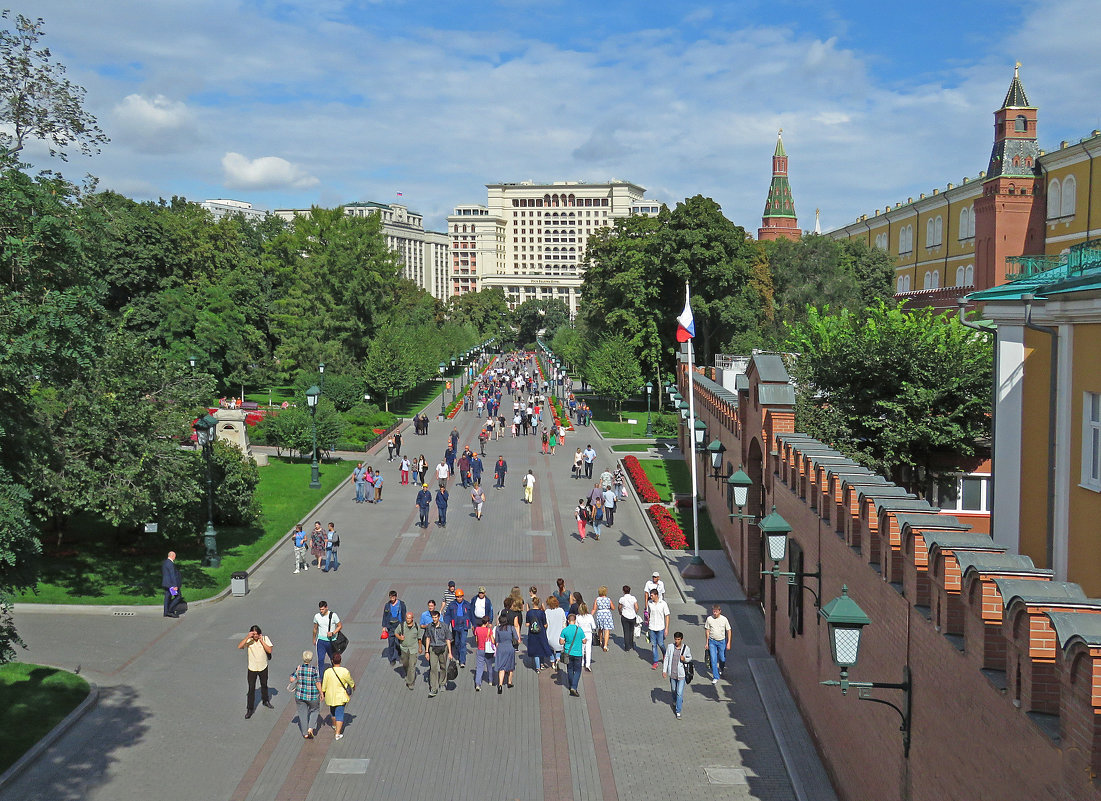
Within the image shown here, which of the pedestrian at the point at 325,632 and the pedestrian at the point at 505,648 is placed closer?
the pedestrian at the point at 505,648

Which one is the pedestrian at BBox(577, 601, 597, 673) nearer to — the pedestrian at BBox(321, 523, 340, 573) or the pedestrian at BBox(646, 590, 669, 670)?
the pedestrian at BBox(646, 590, 669, 670)

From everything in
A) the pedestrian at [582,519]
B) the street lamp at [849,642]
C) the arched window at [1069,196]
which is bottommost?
the pedestrian at [582,519]

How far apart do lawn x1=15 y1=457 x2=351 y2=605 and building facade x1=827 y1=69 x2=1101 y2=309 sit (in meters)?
32.5

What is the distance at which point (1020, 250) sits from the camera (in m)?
55.2

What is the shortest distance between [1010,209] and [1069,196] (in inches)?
196

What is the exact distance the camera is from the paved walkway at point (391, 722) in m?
11.6

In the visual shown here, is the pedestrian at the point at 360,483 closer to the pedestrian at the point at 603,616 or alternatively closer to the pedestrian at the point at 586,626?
the pedestrian at the point at 603,616

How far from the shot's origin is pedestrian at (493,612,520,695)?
1467 cm

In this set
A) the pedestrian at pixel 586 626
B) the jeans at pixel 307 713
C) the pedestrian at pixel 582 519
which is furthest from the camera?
the pedestrian at pixel 582 519

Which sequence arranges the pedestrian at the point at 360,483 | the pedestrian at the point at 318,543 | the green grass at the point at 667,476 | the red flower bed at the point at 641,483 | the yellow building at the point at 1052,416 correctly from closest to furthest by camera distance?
the yellow building at the point at 1052,416, the pedestrian at the point at 318,543, the red flower bed at the point at 641,483, the pedestrian at the point at 360,483, the green grass at the point at 667,476

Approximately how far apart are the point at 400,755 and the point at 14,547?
550cm

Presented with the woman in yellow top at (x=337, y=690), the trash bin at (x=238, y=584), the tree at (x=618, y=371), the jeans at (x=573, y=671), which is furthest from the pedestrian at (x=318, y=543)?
the tree at (x=618, y=371)

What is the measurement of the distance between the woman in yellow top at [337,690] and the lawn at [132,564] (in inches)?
294

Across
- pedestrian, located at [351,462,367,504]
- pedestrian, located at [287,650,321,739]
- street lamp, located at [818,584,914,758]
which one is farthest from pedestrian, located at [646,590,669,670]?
pedestrian, located at [351,462,367,504]
